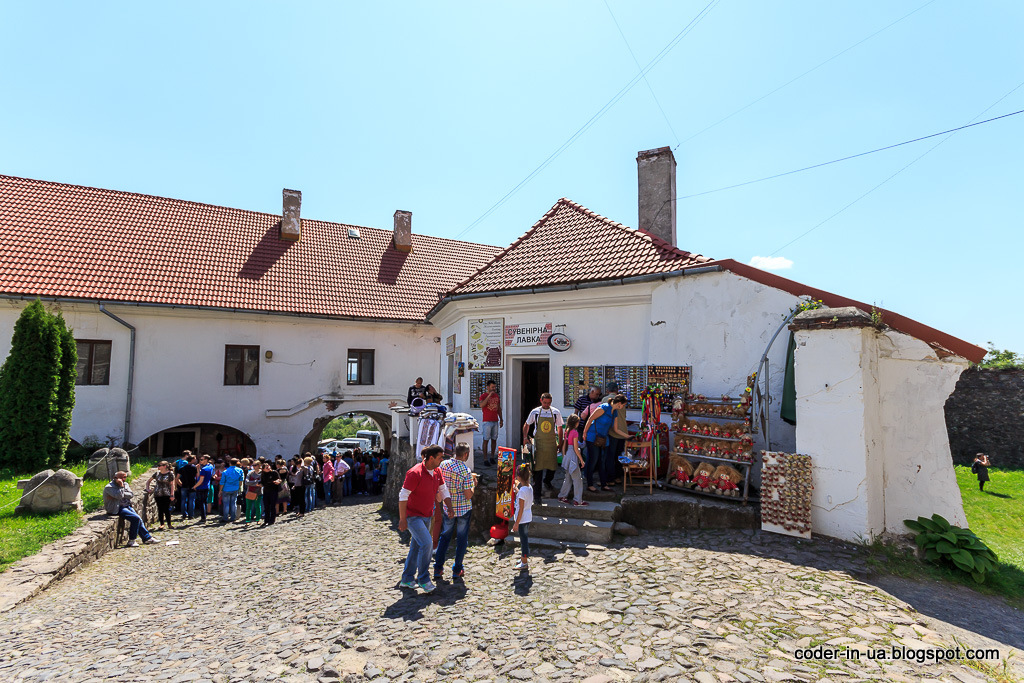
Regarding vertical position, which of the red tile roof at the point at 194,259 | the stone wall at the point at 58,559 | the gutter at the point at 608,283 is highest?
the red tile roof at the point at 194,259

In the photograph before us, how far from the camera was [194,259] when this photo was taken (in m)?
20.1

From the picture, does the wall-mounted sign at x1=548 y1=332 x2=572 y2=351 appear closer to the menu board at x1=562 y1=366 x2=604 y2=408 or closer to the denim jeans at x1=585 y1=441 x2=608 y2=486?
the menu board at x1=562 y1=366 x2=604 y2=408

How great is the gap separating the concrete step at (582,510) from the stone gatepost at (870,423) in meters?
2.74

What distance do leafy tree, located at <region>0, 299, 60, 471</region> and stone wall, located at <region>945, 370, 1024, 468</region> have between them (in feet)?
101

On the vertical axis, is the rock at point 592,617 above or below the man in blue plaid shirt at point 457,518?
below

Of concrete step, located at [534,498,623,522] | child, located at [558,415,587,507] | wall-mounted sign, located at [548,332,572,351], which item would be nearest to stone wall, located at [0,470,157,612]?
concrete step, located at [534,498,623,522]

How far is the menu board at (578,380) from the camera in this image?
10.8 metres

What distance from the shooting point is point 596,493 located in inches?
346

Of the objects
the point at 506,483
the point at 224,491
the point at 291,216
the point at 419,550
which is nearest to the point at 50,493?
the point at 224,491

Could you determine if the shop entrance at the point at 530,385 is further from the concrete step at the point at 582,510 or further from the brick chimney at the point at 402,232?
the brick chimney at the point at 402,232

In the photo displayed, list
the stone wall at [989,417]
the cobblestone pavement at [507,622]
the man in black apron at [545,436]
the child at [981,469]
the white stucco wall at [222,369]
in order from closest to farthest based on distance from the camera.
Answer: the cobblestone pavement at [507,622]
the man in black apron at [545,436]
the child at [981,469]
the white stucco wall at [222,369]
the stone wall at [989,417]

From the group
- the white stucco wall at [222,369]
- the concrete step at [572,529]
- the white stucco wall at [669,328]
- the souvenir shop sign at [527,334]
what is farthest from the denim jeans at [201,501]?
the concrete step at [572,529]

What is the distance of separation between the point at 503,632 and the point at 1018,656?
4547 mm

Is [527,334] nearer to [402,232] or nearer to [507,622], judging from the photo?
[507,622]
